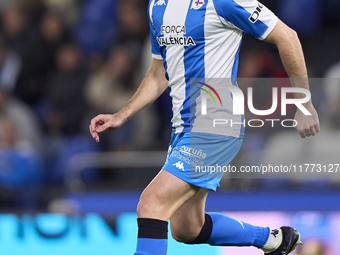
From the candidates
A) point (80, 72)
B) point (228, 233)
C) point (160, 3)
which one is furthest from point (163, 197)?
point (80, 72)

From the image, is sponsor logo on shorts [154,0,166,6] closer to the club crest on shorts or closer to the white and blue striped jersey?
the white and blue striped jersey

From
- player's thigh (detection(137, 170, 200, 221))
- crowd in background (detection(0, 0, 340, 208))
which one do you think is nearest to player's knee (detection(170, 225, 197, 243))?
player's thigh (detection(137, 170, 200, 221))

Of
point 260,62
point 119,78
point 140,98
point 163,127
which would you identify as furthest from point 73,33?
point 140,98

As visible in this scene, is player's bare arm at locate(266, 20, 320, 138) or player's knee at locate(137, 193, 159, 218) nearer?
player's knee at locate(137, 193, 159, 218)

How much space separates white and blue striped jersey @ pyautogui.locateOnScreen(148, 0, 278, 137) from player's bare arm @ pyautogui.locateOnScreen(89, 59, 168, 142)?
0.24 metres

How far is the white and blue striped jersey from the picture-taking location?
3.40 meters

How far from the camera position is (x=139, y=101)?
12.6ft

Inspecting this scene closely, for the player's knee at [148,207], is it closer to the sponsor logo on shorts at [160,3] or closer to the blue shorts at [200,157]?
the blue shorts at [200,157]

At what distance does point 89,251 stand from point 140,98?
169 cm

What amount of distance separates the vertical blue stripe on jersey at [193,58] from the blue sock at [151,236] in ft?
1.84

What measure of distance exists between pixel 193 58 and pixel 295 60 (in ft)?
1.81

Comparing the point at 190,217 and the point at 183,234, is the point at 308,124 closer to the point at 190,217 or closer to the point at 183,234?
the point at 190,217

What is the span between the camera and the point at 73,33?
812 centimetres

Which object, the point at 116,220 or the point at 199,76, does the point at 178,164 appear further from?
the point at 116,220
